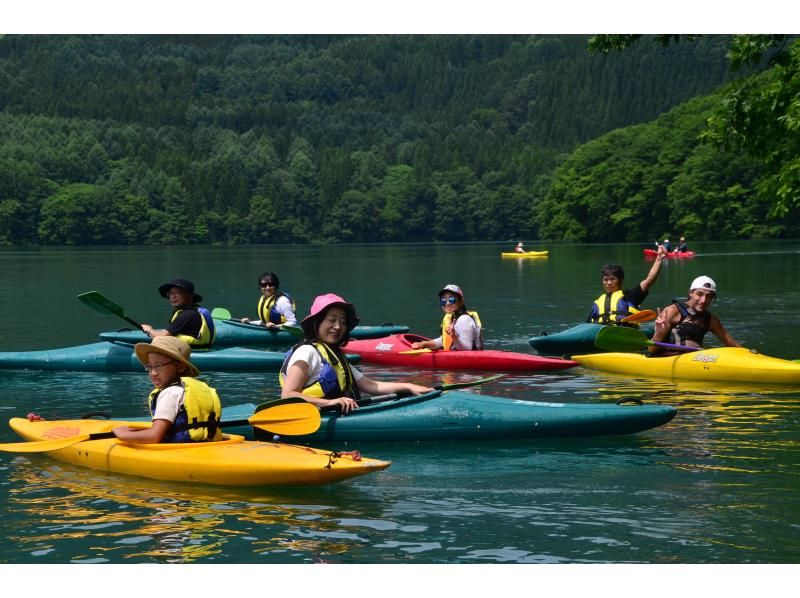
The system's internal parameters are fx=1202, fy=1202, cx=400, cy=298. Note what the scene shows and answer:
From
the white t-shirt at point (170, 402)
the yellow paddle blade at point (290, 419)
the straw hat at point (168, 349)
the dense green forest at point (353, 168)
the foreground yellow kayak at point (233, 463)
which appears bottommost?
the foreground yellow kayak at point (233, 463)

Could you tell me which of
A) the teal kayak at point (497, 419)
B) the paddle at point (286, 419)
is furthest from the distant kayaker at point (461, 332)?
the paddle at point (286, 419)

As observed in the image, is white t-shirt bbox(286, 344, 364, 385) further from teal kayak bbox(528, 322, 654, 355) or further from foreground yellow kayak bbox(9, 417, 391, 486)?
teal kayak bbox(528, 322, 654, 355)

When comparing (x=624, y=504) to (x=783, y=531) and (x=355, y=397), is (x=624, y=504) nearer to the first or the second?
(x=783, y=531)

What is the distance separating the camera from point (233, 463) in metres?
8.77

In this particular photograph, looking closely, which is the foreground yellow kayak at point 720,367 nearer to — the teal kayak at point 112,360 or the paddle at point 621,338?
the paddle at point 621,338

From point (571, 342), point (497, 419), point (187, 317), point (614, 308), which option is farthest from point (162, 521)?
point (571, 342)

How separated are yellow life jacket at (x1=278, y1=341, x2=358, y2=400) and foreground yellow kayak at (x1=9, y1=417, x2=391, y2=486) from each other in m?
0.83

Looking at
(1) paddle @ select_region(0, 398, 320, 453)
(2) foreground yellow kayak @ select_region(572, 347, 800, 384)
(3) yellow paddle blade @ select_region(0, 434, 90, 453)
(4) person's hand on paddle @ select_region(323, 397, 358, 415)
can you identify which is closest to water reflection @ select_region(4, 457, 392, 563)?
(3) yellow paddle blade @ select_region(0, 434, 90, 453)

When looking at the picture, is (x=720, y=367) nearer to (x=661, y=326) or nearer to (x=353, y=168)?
(x=661, y=326)

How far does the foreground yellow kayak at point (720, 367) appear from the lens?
13.9m

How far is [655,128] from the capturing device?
97.5 m

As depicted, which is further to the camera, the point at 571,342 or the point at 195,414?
the point at 571,342

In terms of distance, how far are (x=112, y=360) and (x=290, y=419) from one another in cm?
767

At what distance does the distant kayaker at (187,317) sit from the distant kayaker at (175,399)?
15.9 ft
